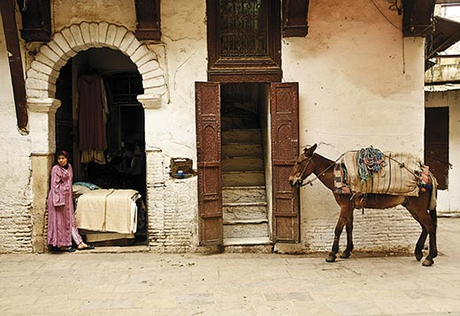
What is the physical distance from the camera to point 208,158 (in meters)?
6.03

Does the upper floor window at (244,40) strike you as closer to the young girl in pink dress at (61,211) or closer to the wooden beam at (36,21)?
the wooden beam at (36,21)

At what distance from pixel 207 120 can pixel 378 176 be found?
8.09 ft

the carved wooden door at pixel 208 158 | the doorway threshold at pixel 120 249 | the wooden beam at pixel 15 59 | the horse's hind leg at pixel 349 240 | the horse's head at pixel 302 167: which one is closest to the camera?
the wooden beam at pixel 15 59

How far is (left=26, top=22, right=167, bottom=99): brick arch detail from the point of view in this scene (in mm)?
6008

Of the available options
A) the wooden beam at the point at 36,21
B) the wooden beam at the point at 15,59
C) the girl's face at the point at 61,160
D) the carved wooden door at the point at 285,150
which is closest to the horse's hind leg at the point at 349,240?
the carved wooden door at the point at 285,150

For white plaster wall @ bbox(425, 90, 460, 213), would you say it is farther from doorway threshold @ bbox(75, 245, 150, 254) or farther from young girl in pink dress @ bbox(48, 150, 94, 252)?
young girl in pink dress @ bbox(48, 150, 94, 252)

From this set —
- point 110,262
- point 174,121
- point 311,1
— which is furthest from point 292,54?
point 110,262

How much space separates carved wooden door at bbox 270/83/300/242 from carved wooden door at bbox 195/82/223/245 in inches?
33.1

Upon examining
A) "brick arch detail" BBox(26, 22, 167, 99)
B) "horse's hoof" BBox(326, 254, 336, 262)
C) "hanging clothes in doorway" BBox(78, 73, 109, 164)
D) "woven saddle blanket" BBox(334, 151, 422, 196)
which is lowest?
"horse's hoof" BBox(326, 254, 336, 262)

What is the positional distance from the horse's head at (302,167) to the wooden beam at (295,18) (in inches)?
70.1

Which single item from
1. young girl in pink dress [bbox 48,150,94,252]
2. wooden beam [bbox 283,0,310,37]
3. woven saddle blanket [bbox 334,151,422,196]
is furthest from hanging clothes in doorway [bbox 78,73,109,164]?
woven saddle blanket [bbox 334,151,422,196]

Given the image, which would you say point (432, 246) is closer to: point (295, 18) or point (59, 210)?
point (295, 18)

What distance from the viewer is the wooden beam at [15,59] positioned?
541cm

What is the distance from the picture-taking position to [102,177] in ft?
25.8
